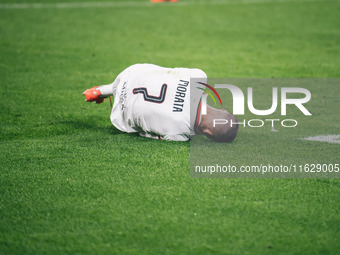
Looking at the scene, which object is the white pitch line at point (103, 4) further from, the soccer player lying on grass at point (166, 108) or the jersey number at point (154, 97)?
the jersey number at point (154, 97)

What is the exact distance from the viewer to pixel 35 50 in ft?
27.7

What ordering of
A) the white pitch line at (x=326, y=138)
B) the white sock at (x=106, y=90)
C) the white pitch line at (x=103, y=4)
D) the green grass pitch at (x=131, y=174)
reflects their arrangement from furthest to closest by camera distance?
1. the white pitch line at (x=103, y=4)
2. the white sock at (x=106, y=90)
3. the white pitch line at (x=326, y=138)
4. the green grass pitch at (x=131, y=174)

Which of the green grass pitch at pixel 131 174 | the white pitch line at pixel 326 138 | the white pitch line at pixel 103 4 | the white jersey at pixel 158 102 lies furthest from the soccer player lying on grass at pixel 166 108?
the white pitch line at pixel 103 4

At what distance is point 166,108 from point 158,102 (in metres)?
0.10

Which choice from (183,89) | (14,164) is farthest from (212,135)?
(14,164)

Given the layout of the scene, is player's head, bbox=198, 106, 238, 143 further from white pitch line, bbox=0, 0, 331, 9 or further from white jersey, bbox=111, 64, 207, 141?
white pitch line, bbox=0, 0, 331, 9

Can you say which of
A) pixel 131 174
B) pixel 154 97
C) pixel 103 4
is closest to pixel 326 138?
pixel 154 97

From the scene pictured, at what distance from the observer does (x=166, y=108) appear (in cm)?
445

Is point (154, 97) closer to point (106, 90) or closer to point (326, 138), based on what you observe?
point (106, 90)

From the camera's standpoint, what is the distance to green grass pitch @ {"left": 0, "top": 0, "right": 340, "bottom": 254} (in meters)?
2.99

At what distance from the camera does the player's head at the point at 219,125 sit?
4535 millimetres

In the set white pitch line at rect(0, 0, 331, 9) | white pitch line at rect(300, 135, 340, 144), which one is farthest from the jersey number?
white pitch line at rect(0, 0, 331, 9)

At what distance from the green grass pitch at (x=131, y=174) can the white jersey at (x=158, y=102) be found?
5.1 inches

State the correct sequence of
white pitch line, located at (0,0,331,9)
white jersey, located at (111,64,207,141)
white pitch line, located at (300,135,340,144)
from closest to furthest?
white jersey, located at (111,64,207,141) → white pitch line, located at (300,135,340,144) → white pitch line, located at (0,0,331,9)
